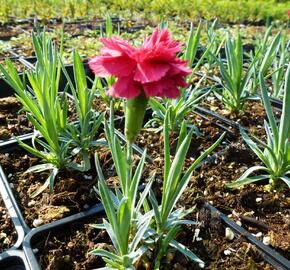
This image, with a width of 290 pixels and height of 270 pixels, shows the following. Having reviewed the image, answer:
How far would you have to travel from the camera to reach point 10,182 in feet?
3.73

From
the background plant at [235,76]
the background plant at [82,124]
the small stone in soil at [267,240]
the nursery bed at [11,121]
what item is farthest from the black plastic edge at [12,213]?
the background plant at [235,76]

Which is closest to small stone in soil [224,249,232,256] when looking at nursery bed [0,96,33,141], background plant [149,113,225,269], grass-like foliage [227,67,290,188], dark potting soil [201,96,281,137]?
background plant [149,113,225,269]

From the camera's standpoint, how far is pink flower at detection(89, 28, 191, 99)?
553 mm

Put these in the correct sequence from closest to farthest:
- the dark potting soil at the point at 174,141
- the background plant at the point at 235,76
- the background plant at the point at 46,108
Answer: the background plant at the point at 46,108, the dark potting soil at the point at 174,141, the background plant at the point at 235,76

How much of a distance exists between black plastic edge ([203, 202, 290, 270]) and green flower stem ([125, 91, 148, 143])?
44cm

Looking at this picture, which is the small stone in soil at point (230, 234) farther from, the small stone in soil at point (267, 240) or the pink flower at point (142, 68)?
the pink flower at point (142, 68)

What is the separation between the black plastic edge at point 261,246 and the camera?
2.81ft

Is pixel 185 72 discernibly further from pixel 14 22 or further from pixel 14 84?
pixel 14 22

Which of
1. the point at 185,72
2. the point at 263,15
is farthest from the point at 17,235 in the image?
the point at 263,15

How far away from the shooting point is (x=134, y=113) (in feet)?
2.10

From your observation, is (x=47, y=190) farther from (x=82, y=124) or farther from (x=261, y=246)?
(x=261, y=246)

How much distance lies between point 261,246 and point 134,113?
1.74 feet

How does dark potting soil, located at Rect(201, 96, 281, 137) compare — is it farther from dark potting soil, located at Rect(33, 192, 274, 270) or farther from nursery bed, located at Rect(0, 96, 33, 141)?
nursery bed, located at Rect(0, 96, 33, 141)

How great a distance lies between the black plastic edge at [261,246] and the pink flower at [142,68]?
20.6 inches
